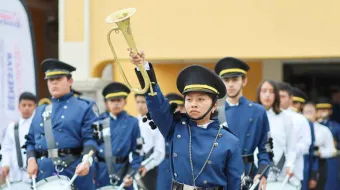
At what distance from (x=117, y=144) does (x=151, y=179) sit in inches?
83.9

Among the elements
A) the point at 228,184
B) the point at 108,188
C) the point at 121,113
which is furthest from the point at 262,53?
the point at 228,184

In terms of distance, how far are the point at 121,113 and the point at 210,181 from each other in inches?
224

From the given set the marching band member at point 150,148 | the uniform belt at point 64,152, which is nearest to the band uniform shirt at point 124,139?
the marching band member at point 150,148

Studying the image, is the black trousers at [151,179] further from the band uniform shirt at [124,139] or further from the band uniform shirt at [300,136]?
the band uniform shirt at [300,136]

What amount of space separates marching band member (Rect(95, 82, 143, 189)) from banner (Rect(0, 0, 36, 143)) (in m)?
1.71

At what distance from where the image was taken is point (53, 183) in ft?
30.2

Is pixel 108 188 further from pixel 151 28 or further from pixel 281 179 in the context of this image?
pixel 151 28

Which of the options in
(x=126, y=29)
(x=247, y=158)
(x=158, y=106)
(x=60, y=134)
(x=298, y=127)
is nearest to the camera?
(x=126, y=29)

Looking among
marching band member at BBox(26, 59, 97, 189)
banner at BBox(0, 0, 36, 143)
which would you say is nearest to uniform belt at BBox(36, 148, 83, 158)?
marching band member at BBox(26, 59, 97, 189)

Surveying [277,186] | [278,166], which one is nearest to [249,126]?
[277,186]

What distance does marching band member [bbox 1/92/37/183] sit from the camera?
496 inches

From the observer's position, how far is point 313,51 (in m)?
15.7

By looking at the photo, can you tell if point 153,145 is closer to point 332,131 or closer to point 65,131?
point 332,131

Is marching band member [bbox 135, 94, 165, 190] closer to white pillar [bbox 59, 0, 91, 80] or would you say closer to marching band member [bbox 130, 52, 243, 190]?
white pillar [bbox 59, 0, 91, 80]
